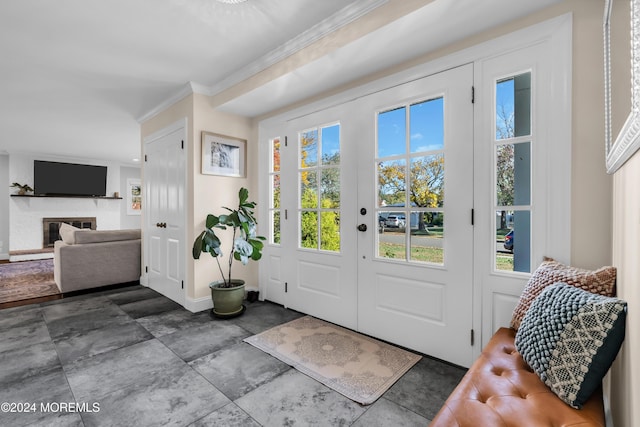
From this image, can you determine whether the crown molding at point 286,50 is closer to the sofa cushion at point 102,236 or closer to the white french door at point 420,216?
the white french door at point 420,216

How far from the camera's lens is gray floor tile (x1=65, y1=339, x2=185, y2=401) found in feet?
5.94

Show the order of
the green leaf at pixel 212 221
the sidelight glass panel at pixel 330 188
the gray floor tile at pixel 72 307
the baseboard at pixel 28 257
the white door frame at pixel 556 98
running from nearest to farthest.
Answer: the white door frame at pixel 556 98, the sidelight glass panel at pixel 330 188, the green leaf at pixel 212 221, the gray floor tile at pixel 72 307, the baseboard at pixel 28 257

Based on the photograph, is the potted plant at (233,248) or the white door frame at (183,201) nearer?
the potted plant at (233,248)

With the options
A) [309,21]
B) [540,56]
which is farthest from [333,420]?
[309,21]

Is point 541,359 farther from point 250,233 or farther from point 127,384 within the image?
point 250,233

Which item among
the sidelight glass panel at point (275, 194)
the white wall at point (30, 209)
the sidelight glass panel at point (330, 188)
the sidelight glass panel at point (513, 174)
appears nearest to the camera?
the sidelight glass panel at point (513, 174)

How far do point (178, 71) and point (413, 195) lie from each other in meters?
2.44

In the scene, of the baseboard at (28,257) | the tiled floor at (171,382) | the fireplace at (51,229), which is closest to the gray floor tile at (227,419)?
the tiled floor at (171,382)

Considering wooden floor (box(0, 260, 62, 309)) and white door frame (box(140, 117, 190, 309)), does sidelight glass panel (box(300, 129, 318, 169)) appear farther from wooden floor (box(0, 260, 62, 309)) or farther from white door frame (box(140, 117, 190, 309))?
wooden floor (box(0, 260, 62, 309))

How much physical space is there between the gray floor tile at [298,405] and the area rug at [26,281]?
3712 mm

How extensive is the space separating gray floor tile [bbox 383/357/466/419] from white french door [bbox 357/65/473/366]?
0.12 m

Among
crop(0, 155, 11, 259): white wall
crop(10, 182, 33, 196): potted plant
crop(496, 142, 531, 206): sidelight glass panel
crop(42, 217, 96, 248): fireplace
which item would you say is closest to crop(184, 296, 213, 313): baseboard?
crop(496, 142, 531, 206): sidelight glass panel

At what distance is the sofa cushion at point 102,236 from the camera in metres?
4.01

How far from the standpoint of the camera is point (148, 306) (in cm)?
336
